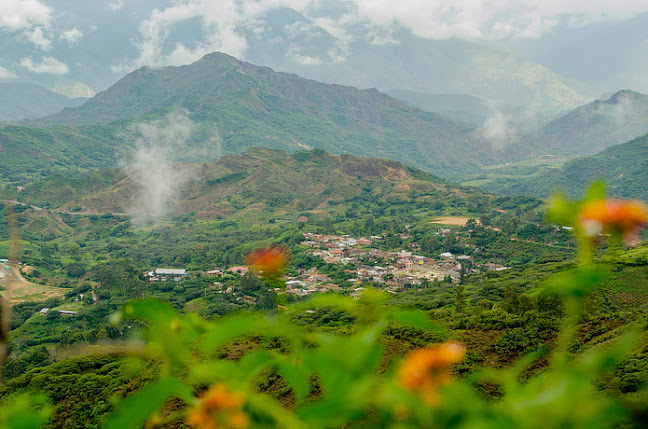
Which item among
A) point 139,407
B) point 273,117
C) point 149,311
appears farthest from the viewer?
point 273,117

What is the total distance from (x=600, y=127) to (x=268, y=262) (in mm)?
210656

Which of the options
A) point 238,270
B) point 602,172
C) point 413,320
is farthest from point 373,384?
point 602,172

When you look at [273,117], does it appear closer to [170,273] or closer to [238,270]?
[238,270]

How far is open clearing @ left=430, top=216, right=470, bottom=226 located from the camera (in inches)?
2344

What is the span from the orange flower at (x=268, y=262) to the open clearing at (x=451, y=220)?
59665 millimetres

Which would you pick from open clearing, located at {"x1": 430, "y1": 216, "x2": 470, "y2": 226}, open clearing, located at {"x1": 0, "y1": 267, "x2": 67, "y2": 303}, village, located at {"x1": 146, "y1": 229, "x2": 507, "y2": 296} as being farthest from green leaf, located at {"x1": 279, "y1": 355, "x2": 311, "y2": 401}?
open clearing, located at {"x1": 430, "y1": 216, "x2": 470, "y2": 226}

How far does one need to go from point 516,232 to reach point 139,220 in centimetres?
5261

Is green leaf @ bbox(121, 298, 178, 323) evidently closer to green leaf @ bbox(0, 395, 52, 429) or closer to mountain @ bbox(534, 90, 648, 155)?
green leaf @ bbox(0, 395, 52, 429)

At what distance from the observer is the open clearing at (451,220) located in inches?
2344

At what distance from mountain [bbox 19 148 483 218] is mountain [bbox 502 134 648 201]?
106 ft

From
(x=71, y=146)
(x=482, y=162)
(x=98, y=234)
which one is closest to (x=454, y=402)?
(x=98, y=234)

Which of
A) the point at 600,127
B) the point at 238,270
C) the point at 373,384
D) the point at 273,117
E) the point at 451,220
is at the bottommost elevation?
the point at 238,270

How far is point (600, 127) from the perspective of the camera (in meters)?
183

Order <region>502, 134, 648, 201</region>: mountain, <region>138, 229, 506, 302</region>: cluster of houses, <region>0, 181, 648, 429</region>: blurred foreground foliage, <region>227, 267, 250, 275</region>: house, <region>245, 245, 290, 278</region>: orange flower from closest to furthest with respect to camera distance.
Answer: <region>0, 181, 648, 429</region>: blurred foreground foliage, <region>245, 245, 290, 278</region>: orange flower, <region>138, 229, 506, 302</region>: cluster of houses, <region>227, 267, 250, 275</region>: house, <region>502, 134, 648, 201</region>: mountain
